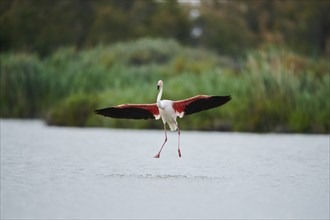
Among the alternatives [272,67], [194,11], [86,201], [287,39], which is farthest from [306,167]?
[194,11]

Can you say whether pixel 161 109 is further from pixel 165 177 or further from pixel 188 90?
pixel 188 90

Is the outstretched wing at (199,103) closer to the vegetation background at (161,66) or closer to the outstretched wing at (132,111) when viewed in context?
the outstretched wing at (132,111)

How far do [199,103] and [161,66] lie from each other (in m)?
15.8

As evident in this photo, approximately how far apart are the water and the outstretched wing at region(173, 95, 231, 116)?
83 centimetres

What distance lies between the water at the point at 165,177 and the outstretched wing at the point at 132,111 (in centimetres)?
72

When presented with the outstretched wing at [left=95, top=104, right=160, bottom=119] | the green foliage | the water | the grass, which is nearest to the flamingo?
the outstretched wing at [left=95, top=104, right=160, bottom=119]

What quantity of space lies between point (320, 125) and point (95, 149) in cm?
596

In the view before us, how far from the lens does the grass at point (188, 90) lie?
1777cm

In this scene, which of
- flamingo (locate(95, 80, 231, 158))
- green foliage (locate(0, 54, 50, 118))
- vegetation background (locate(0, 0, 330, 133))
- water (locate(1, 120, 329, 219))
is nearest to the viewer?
water (locate(1, 120, 329, 219))

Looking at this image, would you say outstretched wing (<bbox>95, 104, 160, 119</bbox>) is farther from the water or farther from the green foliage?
the green foliage

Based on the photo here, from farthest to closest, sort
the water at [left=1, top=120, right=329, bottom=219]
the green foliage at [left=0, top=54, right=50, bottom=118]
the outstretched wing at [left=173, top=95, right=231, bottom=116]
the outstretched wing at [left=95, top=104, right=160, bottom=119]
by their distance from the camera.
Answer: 1. the green foliage at [left=0, top=54, right=50, bottom=118]
2. the outstretched wing at [left=95, top=104, right=160, bottom=119]
3. the outstretched wing at [left=173, top=95, right=231, bottom=116]
4. the water at [left=1, top=120, right=329, bottom=219]

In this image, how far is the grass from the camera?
1777cm

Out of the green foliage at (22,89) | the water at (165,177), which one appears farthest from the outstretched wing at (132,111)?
the green foliage at (22,89)

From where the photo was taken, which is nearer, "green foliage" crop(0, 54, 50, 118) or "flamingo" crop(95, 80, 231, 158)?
"flamingo" crop(95, 80, 231, 158)
